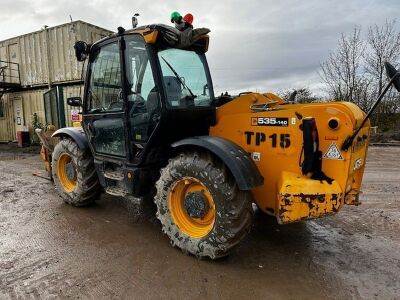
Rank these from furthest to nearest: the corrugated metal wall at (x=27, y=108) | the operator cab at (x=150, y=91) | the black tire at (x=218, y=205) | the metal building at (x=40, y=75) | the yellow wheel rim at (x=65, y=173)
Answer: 1. the corrugated metal wall at (x=27, y=108)
2. the metal building at (x=40, y=75)
3. the yellow wheel rim at (x=65, y=173)
4. the operator cab at (x=150, y=91)
5. the black tire at (x=218, y=205)

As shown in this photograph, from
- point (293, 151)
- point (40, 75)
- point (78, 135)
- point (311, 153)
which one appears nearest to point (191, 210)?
point (293, 151)

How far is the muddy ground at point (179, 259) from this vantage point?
298 centimetres

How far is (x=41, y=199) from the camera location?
5.81 m

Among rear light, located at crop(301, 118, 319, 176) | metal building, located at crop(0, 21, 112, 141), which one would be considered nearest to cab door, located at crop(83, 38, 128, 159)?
rear light, located at crop(301, 118, 319, 176)

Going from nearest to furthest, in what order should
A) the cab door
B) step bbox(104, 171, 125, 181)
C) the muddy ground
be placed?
the muddy ground → the cab door → step bbox(104, 171, 125, 181)

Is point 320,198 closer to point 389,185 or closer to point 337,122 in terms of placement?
point 337,122

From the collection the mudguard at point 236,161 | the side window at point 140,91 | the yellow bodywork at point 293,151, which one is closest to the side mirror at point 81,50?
the side window at point 140,91

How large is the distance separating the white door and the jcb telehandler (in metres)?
11.9

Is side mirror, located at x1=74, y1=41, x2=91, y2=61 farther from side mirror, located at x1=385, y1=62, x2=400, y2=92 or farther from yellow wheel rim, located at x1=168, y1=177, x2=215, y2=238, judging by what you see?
side mirror, located at x1=385, y1=62, x2=400, y2=92

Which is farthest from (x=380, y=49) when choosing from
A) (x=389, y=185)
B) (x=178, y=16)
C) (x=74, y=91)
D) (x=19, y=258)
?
(x=19, y=258)

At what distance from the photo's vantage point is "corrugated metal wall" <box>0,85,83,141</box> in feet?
42.8

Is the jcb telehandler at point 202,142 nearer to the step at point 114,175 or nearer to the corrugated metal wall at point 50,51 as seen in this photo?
the step at point 114,175

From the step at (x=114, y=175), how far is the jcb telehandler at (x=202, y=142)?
2 centimetres

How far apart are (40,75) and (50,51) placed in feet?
3.87
